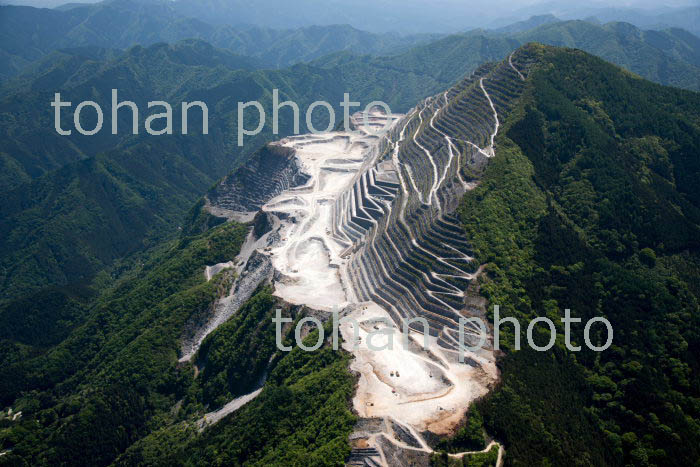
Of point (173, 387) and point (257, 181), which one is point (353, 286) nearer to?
point (173, 387)

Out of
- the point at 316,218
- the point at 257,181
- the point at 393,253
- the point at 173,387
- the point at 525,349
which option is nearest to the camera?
the point at 525,349

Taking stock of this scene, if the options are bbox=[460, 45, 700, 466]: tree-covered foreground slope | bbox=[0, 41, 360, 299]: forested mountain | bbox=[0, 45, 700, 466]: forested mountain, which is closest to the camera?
bbox=[460, 45, 700, 466]: tree-covered foreground slope

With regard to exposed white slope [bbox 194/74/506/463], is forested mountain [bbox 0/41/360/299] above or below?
below

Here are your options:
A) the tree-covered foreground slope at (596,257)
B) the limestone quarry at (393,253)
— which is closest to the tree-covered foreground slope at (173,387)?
the limestone quarry at (393,253)

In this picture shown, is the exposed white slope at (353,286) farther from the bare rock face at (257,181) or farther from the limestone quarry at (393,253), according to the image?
the bare rock face at (257,181)

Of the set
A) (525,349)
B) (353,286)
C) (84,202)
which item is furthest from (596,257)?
(84,202)

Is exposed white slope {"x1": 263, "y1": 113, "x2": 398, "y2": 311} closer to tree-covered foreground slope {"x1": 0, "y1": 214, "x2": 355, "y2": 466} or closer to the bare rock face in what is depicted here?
the bare rock face

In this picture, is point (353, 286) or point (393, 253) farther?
point (353, 286)

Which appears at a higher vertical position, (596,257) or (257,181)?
(596,257)

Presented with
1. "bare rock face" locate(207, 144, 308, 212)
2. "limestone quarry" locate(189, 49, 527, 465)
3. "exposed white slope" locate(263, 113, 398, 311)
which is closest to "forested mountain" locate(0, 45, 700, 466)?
"limestone quarry" locate(189, 49, 527, 465)
